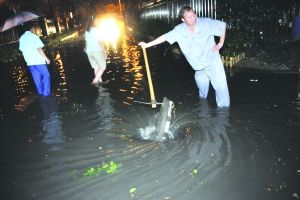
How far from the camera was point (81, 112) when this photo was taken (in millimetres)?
8039

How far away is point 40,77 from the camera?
983 centimetres

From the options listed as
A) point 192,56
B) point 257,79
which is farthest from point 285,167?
point 257,79

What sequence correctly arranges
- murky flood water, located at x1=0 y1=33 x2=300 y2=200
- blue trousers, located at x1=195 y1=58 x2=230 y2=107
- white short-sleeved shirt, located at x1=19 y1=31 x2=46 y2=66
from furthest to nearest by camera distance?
white short-sleeved shirt, located at x1=19 y1=31 x2=46 y2=66 → blue trousers, located at x1=195 y1=58 x2=230 y2=107 → murky flood water, located at x1=0 y1=33 x2=300 y2=200

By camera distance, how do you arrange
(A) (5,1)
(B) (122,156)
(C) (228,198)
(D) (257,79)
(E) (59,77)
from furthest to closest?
1. (A) (5,1)
2. (E) (59,77)
3. (D) (257,79)
4. (B) (122,156)
5. (C) (228,198)

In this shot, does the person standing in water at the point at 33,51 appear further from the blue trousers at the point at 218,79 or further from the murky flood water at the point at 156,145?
the blue trousers at the point at 218,79

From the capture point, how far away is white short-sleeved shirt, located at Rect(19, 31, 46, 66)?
9.08m

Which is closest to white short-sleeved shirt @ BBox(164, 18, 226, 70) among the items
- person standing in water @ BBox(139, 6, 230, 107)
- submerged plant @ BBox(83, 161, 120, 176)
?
person standing in water @ BBox(139, 6, 230, 107)

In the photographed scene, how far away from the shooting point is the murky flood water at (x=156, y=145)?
4.45 metres

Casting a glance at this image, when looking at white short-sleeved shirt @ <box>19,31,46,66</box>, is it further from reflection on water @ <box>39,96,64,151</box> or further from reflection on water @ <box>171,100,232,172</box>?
reflection on water @ <box>171,100,232,172</box>

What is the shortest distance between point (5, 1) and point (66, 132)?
24156mm

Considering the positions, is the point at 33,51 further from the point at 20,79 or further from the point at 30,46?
the point at 20,79

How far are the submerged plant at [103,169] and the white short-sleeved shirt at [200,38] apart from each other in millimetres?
2977

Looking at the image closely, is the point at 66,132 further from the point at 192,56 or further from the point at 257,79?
the point at 257,79

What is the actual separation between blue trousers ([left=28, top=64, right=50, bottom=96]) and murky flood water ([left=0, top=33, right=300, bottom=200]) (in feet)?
1.52
